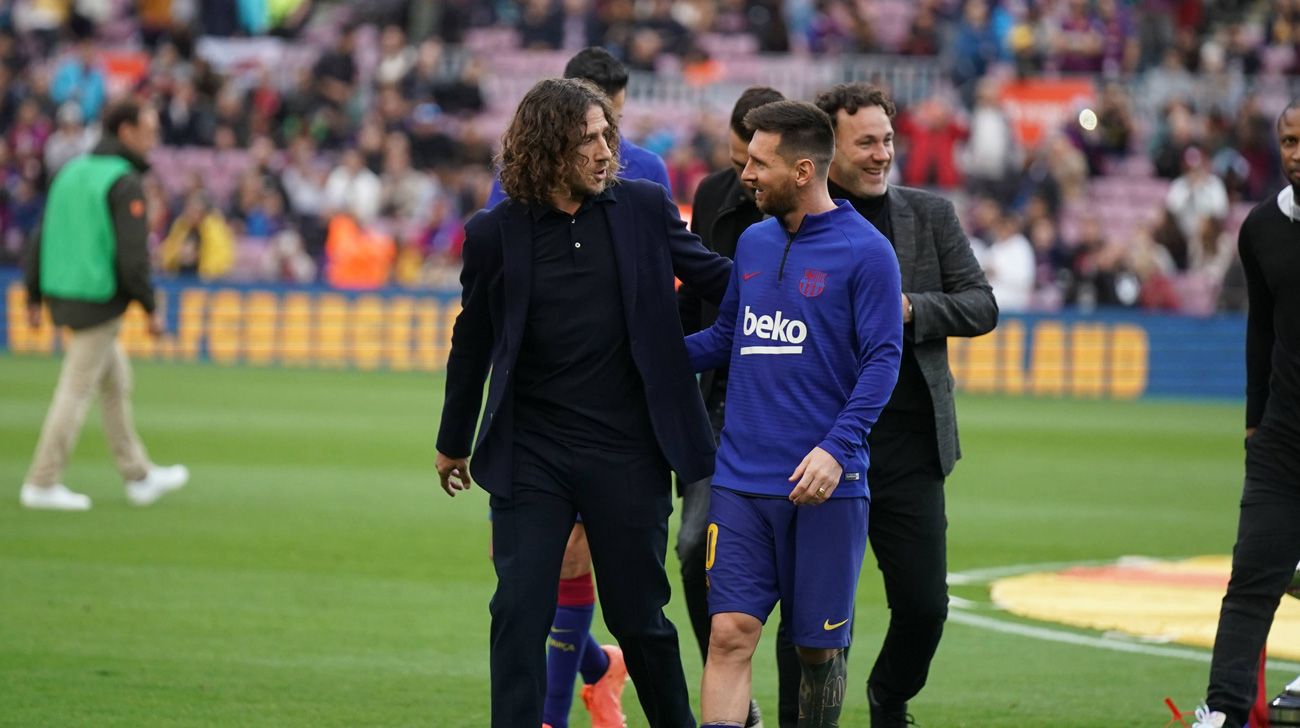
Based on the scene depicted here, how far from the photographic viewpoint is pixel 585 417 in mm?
5977

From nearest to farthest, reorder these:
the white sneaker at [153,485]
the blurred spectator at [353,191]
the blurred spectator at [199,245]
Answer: the white sneaker at [153,485], the blurred spectator at [199,245], the blurred spectator at [353,191]

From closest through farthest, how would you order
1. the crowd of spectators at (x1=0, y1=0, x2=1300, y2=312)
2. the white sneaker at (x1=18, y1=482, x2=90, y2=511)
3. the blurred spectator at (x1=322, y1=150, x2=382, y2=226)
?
1. the white sneaker at (x1=18, y1=482, x2=90, y2=511)
2. the crowd of spectators at (x1=0, y1=0, x2=1300, y2=312)
3. the blurred spectator at (x1=322, y1=150, x2=382, y2=226)

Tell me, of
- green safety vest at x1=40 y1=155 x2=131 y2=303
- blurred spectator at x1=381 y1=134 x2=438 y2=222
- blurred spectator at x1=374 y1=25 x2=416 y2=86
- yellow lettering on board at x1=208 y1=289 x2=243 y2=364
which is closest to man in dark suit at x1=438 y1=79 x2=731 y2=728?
green safety vest at x1=40 y1=155 x2=131 y2=303

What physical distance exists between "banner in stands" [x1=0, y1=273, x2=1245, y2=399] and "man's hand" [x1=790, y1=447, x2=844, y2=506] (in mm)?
18237

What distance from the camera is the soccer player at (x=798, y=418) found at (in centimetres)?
582

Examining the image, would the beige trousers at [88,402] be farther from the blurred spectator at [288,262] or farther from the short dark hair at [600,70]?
the blurred spectator at [288,262]

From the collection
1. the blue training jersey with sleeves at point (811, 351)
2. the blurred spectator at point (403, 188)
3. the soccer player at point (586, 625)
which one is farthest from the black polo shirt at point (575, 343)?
the blurred spectator at point (403, 188)

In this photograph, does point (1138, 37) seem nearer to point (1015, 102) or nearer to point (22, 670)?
point (1015, 102)

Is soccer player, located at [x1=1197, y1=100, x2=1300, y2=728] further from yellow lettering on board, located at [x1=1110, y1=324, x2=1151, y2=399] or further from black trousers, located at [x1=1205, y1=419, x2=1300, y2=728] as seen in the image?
yellow lettering on board, located at [x1=1110, y1=324, x2=1151, y2=399]

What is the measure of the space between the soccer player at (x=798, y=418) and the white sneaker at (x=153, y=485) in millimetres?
8263

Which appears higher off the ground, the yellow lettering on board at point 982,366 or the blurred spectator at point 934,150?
the blurred spectator at point 934,150

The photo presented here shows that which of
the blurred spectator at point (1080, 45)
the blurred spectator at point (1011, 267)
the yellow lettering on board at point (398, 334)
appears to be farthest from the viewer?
the blurred spectator at point (1080, 45)

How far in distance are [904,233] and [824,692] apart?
172 centimetres

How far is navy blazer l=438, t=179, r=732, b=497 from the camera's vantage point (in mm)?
5941
